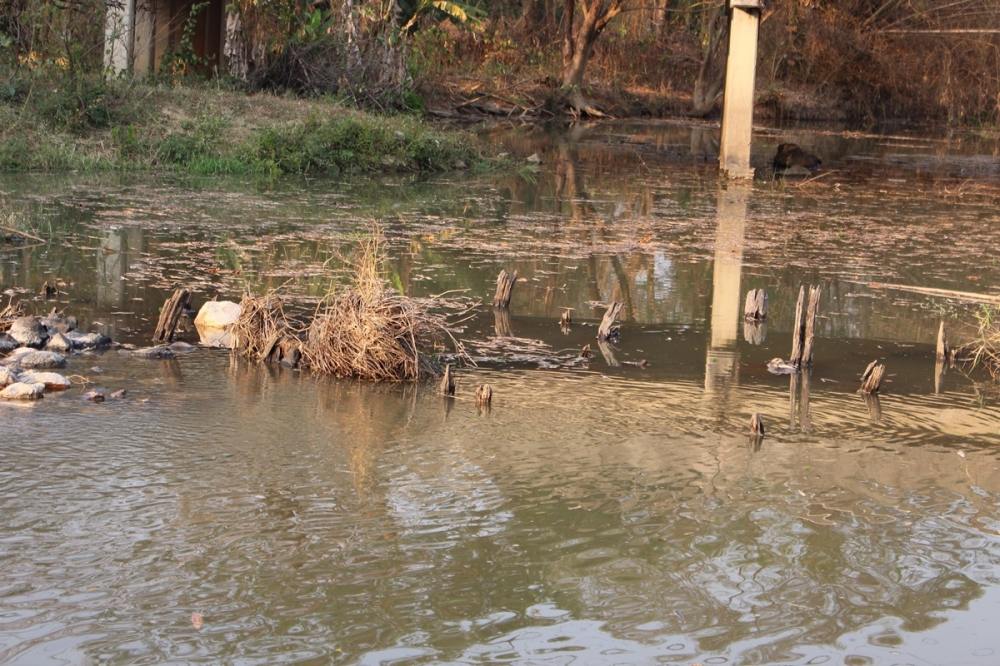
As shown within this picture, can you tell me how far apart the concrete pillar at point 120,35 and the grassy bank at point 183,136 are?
4.18 feet

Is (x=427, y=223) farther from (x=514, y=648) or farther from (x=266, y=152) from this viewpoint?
(x=514, y=648)

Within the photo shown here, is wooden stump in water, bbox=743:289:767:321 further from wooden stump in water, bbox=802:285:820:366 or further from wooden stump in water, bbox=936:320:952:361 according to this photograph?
wooden stump in water, bbox=936:320:952:361

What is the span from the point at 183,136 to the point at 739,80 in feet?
28.4

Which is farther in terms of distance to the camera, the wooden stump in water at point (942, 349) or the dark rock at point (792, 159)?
the dark rock at point (792, 159)

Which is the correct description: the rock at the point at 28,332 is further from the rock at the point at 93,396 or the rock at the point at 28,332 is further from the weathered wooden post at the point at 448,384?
the weathered wooden post at the point at 448,384

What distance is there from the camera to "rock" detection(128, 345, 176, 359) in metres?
7.37

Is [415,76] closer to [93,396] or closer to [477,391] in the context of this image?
[477,391]

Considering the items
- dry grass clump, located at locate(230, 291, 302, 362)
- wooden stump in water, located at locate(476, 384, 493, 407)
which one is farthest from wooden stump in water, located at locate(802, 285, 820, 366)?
dry grass clump, located at locate(230, 291, 302, 362)

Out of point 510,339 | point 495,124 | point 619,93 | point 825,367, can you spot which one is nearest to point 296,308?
point 510,339

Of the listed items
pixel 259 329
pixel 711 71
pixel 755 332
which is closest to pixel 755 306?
pixel 755 332

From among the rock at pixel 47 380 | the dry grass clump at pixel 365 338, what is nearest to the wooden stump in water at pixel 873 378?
the dry grass clump at pixel 365 338

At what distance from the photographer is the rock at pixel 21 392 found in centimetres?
632

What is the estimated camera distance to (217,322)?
7.87m

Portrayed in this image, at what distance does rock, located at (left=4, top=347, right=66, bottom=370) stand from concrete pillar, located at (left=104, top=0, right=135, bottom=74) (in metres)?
13.1
